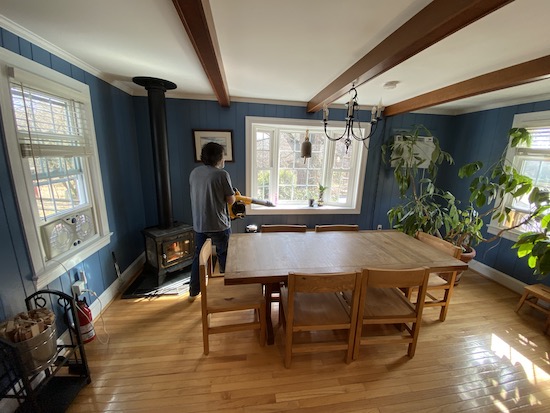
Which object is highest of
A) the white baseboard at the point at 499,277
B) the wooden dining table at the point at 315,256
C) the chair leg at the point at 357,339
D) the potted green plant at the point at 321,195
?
the potted green plant at the point at 321,195

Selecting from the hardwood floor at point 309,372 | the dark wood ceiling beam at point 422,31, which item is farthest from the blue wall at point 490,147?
the dark wood ceiling beam at point 422,31

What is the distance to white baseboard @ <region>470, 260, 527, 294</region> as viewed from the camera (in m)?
2.60

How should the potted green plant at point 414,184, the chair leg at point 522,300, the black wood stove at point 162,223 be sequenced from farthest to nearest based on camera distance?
the potted green plant at point 414,184 < the black wood stove at point 162,223 < the chair leg at point 522,300

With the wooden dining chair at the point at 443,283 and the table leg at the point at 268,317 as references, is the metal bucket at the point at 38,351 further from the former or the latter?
the wooden dining chair at the point at 443,283

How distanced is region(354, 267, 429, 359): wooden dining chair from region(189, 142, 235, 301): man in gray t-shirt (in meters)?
1.28

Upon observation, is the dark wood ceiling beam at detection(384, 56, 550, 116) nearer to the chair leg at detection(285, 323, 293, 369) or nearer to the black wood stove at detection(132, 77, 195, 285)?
the chair leg at detection(285, 323, 293, 369)

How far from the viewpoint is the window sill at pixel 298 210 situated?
3283mm

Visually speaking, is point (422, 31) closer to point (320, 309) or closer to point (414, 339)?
point (320, 309)

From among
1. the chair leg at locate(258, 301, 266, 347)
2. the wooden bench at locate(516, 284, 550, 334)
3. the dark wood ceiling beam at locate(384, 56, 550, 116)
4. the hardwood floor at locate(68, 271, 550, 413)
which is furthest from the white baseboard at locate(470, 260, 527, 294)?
the chair leg at locate(258, 301, 266, 347)

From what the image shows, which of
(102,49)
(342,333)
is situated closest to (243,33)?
(102,49)

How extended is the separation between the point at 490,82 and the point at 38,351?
3615 mm

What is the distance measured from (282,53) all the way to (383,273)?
5.49ft

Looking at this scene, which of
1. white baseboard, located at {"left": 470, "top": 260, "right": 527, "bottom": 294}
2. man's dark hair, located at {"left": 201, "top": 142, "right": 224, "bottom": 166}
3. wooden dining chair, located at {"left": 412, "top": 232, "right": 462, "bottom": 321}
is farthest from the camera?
white baseboard, located at {"left": 470, "top": 260, "right": 527, "bottom": 294}

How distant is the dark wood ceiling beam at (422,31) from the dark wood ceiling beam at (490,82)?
3.67 feet
